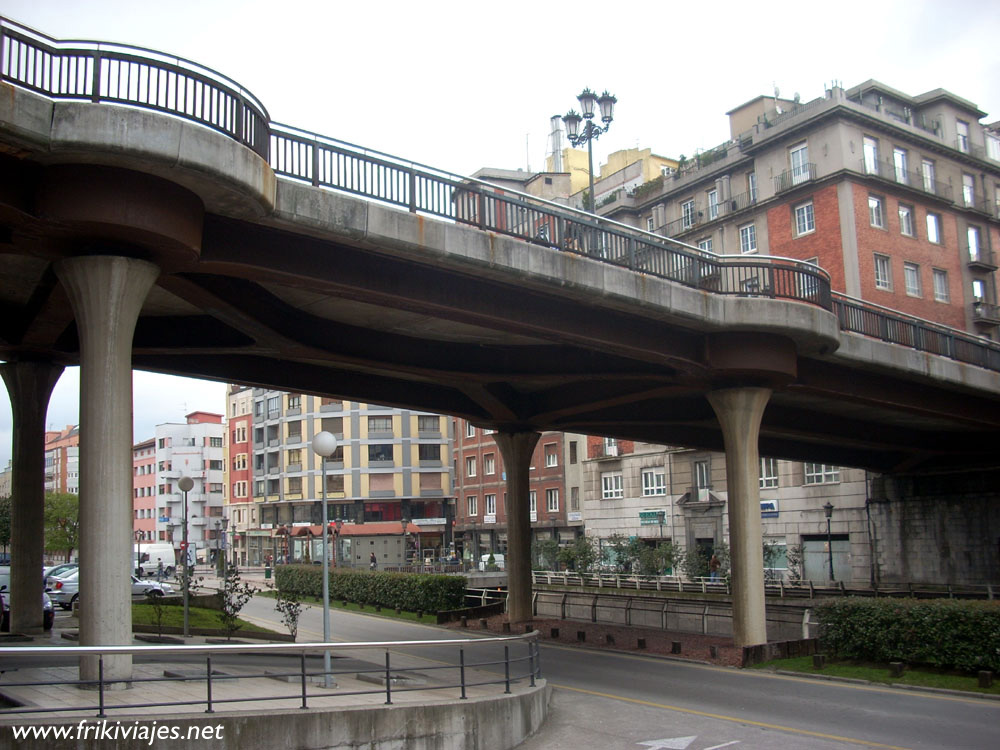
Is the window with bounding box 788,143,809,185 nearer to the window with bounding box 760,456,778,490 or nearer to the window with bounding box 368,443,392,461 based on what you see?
the window with bounding box 760,456,778,490

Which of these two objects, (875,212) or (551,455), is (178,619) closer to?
(875,212)

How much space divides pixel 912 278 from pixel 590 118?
1361 inches

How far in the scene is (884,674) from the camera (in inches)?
764

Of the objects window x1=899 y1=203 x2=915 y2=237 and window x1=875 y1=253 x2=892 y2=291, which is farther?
window x1=899 y1=203 x2=915 y2=237

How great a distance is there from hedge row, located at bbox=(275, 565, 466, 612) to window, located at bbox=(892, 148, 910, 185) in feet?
109

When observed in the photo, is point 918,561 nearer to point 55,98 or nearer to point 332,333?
point 332,333

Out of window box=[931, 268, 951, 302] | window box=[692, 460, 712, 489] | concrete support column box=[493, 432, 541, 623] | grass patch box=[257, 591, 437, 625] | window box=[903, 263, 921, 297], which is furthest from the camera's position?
window box=[692, 460, 712, 489]

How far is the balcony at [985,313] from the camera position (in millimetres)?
53938

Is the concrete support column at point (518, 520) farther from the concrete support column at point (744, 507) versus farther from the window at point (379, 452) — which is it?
the window at point (379, 452)

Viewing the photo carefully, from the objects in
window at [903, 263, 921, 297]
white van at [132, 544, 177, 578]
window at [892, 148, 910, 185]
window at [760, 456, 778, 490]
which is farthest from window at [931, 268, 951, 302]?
white van at [132, 544, 177, 578]

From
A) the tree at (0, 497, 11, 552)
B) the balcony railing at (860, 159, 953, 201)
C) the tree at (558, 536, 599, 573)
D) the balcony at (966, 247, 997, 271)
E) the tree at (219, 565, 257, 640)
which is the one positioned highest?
the balcony railing at (860, 159, 953, 201)

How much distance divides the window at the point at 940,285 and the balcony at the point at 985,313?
91.5 inches

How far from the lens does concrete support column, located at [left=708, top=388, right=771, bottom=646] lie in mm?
24234

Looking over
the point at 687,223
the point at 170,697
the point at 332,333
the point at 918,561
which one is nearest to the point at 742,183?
the point at 687,223
